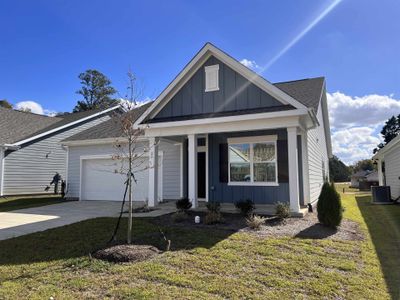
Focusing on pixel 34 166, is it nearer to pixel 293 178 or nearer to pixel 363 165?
pixel 293 178

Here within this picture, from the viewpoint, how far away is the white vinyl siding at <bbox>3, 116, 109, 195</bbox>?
1919cm

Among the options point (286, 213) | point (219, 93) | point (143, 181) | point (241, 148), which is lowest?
point (286, 213)

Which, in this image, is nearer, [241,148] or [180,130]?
[180,130]

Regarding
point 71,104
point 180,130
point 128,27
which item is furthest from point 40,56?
point 71,104

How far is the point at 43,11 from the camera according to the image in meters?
13.0

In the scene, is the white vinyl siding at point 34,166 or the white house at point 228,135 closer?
the white house at point 228,135

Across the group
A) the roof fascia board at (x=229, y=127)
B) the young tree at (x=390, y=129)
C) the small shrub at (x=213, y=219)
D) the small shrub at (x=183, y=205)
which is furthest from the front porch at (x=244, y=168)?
the young tree at (x=390, y=129)

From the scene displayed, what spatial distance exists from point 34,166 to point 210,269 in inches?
756

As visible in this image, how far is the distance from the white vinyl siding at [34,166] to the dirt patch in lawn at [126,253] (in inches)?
547

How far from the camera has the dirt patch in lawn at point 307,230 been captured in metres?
7.30

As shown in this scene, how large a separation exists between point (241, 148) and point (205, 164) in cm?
186

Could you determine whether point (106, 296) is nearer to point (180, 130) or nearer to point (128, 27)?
point (180, 130)

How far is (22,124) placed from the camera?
22.6m

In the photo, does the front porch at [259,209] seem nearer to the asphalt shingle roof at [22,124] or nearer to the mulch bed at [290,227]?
the mulch bed at [290,227]
